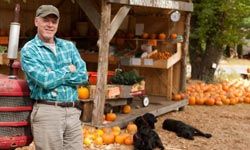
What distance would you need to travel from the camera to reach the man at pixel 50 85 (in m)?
3.48

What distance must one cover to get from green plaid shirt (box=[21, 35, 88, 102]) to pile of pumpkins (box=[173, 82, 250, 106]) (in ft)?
21.3

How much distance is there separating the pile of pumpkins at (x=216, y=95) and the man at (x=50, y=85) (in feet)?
21.3

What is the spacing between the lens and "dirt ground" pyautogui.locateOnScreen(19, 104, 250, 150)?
694 cm

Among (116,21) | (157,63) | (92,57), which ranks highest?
(116,21)

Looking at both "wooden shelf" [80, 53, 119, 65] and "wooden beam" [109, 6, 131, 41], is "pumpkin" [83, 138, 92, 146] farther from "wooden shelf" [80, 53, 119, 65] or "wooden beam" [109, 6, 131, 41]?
"wooden shelf" [80, 53, 119, 65]

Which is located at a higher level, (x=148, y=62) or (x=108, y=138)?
(x=148, y=62)

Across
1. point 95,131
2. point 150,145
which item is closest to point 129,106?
point 95,131

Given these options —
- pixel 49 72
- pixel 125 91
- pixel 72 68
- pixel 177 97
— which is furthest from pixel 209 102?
pixel 49 72

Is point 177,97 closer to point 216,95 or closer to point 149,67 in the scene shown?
point 149,67

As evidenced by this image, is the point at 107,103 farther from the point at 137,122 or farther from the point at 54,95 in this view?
the point at 54,95

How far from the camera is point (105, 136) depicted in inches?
→ 264

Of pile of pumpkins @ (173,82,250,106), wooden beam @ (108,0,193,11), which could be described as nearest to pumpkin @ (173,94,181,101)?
pile of pumpkins @ (173,82,250,106)

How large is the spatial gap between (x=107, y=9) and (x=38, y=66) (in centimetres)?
366

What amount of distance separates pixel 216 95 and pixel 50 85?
8476 mm
